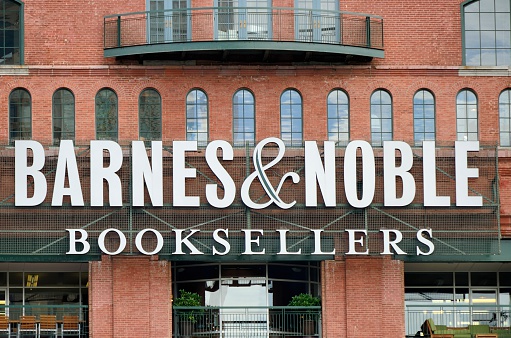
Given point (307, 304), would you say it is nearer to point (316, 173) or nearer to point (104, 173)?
point (316, 173)

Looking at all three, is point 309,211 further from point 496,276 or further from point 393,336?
point 496,276

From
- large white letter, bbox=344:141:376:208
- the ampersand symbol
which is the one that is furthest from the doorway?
large white letter, bbox=344:141:376:208

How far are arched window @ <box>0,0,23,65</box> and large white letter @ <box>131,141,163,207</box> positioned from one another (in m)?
5.56

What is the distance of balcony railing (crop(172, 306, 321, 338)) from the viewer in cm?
4525

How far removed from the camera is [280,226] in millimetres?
45125

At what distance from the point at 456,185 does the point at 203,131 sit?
8991 millimetres

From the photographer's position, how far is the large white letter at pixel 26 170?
147ft

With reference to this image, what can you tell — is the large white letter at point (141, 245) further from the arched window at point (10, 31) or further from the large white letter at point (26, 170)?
the arched window at point (10, 31)

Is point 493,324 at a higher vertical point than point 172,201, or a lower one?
lower

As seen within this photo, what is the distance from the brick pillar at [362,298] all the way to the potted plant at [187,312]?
4.45m

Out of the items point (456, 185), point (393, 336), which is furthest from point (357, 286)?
point (456, 185)

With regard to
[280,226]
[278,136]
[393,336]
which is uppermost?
[278,136]

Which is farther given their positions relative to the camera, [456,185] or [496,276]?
[496,276]

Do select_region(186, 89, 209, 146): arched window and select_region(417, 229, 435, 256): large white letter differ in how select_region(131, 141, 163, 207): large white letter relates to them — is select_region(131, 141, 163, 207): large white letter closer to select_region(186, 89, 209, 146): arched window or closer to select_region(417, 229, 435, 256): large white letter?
select_region(186, 89, 209, 146): arched window
